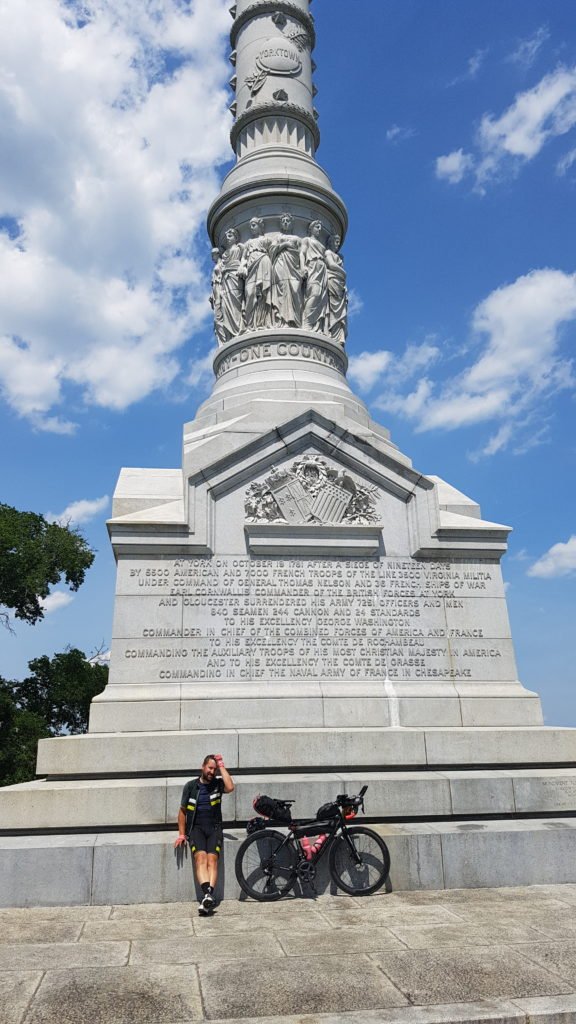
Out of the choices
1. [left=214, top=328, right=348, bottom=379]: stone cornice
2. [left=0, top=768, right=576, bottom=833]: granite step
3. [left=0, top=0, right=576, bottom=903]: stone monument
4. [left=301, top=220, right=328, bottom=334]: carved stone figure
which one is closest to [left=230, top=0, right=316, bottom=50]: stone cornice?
[left=301, top=220, right=328, bottom=334]: carved stone figure

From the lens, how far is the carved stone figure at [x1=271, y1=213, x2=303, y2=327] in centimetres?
1639

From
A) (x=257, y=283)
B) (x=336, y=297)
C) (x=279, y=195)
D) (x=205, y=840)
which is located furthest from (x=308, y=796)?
(x=279, y=195)

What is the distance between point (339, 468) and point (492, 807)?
6.30 meters

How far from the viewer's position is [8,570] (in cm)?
2550

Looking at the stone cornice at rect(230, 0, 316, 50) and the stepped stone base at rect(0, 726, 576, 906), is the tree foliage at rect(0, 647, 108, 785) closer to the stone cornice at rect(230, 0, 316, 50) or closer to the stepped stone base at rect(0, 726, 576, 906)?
the stepped stone base at rect(0, 726, 576, 906)

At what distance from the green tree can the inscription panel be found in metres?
15.4

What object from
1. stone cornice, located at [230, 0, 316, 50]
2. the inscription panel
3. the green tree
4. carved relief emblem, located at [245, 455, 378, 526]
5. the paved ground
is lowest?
the paved ground

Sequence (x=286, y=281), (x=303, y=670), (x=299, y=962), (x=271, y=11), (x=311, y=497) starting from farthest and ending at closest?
1. (x=271, y=11)
2. (x=286, y=281)
3. (x=311, y=497)
4. (x=303, y=670)
5. (x=299, y=962)

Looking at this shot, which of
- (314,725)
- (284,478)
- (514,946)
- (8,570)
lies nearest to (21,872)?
(314,725)

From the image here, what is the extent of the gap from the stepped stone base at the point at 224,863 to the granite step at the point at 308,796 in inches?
9.2

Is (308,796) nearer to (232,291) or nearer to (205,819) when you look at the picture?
(205,819)

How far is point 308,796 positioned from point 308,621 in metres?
3.22

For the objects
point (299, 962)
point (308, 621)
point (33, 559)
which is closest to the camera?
point (299, 962)

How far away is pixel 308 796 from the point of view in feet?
31.5
